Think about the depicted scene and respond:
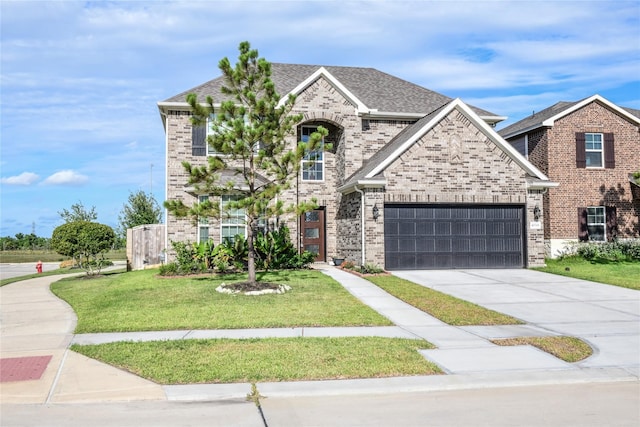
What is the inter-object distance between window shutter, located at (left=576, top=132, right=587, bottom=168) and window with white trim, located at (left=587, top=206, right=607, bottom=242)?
6.53 feet

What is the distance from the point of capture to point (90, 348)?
7.82 metres

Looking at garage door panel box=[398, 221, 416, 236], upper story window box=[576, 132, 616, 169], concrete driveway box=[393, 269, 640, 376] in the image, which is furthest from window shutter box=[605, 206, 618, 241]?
garage door panel box=[398, 221, 416, 236]

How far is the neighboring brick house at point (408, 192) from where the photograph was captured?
715 inches

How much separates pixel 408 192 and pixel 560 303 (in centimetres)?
719

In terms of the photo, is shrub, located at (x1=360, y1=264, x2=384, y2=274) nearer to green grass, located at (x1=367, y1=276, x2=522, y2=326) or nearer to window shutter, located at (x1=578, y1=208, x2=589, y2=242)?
green grass, located at (x1=367, y1=276, x2=522, y2=326)

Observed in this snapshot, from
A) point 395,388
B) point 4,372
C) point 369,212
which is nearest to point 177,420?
point 395,388

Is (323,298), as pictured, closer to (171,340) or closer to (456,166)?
(171,340)

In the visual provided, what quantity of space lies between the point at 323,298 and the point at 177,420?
24.6ft

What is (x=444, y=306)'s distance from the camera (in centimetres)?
1146

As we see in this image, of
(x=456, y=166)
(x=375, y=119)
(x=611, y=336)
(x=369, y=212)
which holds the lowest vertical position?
(x=611, y=336)

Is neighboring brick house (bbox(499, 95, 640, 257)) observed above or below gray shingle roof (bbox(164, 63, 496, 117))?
below

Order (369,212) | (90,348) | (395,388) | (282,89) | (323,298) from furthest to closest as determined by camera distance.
Result: (282,89), (369,212), (323,298), (90,348), (395,388)

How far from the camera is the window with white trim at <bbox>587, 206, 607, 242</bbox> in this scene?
22688 millimetres

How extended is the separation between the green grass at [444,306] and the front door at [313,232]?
20.5 feet
